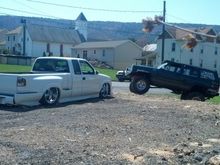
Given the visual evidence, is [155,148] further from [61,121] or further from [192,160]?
[61,121]

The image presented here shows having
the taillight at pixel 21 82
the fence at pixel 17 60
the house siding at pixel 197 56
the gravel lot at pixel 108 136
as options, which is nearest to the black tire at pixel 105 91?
the gravel lot at pixel 108 136

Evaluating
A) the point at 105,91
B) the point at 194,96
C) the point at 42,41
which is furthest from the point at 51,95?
the point at 42,41

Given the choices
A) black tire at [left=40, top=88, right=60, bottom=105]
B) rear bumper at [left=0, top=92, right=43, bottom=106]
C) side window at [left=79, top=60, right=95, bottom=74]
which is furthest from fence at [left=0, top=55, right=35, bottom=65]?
rear bumper at [left=0, top=92, right=43, bottom=106]

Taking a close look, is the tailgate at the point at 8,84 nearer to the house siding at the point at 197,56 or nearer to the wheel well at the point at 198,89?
the wheel well at the point at 198,89

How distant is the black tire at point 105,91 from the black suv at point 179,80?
14.5 ft

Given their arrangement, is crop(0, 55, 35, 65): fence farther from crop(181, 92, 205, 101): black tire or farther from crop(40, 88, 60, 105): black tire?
crop(40, 88, 60, 105): black tire

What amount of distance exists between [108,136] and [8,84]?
17.3ft

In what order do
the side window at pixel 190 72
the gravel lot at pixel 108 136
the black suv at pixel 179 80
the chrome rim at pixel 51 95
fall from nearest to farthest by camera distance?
the gravel lot at pixel 108 136, the chrome rim at pixel 51 95, the black suv at pixel 179 80, the side window at pixel 190 72

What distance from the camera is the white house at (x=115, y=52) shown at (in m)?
89.7

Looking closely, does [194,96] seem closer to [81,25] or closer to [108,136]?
[108,136]

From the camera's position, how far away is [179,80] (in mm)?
22266

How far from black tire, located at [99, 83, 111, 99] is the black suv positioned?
4.42 meters

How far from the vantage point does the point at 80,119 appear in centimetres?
1078

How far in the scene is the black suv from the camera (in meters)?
22.2
